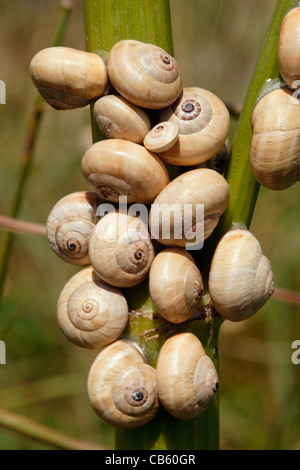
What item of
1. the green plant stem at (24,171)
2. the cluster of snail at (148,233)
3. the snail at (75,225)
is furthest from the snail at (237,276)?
the green plant stem at (24,171)

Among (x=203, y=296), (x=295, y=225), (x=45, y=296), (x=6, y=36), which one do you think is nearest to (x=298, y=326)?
(x=295, y=225)

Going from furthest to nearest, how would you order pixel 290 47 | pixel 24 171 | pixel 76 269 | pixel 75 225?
pixel 76 269 < pixel 24 171 < pixel 75 225 < pixel 290 47

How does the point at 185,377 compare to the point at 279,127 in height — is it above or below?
below

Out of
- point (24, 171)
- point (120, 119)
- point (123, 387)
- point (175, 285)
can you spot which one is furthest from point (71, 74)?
point (24, 171)

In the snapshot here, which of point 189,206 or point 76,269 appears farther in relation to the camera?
point 76,269

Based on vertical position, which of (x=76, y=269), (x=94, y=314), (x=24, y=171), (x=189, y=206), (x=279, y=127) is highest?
(x=279, y=127)

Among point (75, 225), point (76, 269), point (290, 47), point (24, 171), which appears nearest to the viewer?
point (290, 47)

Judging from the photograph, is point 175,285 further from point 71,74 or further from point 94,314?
point 71,74
